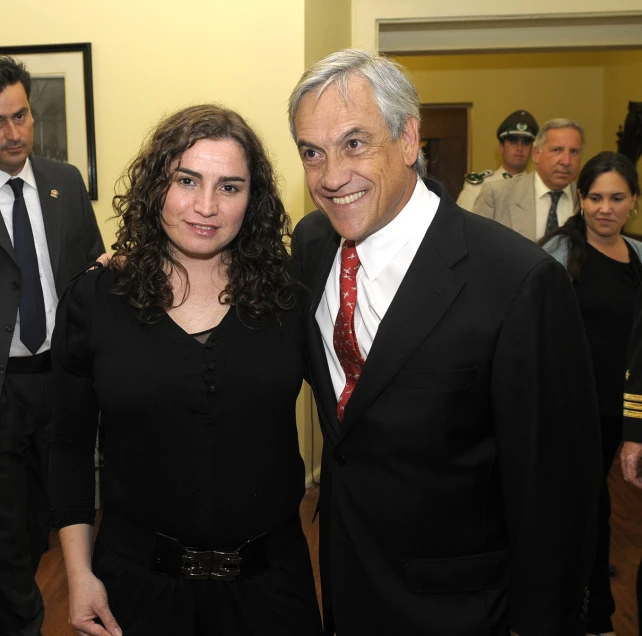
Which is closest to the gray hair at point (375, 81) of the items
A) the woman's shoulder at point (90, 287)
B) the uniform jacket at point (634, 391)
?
the woman's shoulder at point (90, 287)

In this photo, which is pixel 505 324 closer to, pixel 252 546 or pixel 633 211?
pixel 252 546

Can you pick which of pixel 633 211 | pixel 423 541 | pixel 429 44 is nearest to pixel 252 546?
pixel 423 541

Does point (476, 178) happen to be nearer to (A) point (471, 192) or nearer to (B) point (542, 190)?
(A) point (471, 192)

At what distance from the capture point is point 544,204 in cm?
371

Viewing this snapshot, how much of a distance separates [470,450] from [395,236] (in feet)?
1.42

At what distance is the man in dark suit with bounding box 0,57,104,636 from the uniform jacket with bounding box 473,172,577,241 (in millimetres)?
2054

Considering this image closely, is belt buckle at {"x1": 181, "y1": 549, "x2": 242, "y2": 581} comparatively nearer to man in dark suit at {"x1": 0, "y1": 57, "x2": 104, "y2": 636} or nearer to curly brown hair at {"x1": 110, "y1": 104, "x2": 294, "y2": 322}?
curly brown hair at {"x1": 110, "y1": 104, "x2": 294, "y2": 322}

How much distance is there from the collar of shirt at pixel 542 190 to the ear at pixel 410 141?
233cm

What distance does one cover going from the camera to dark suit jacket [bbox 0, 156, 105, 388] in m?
2.51

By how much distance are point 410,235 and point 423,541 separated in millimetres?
582

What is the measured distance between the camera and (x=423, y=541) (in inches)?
56.9

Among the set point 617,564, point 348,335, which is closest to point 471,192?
point 617,564

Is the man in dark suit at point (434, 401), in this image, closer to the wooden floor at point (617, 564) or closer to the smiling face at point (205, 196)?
the smiling face at point (205, 196)

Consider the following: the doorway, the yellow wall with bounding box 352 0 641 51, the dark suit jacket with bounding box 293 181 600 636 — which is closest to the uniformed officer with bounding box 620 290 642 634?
the dark suit jacket with bounding box 293 181 600 636
